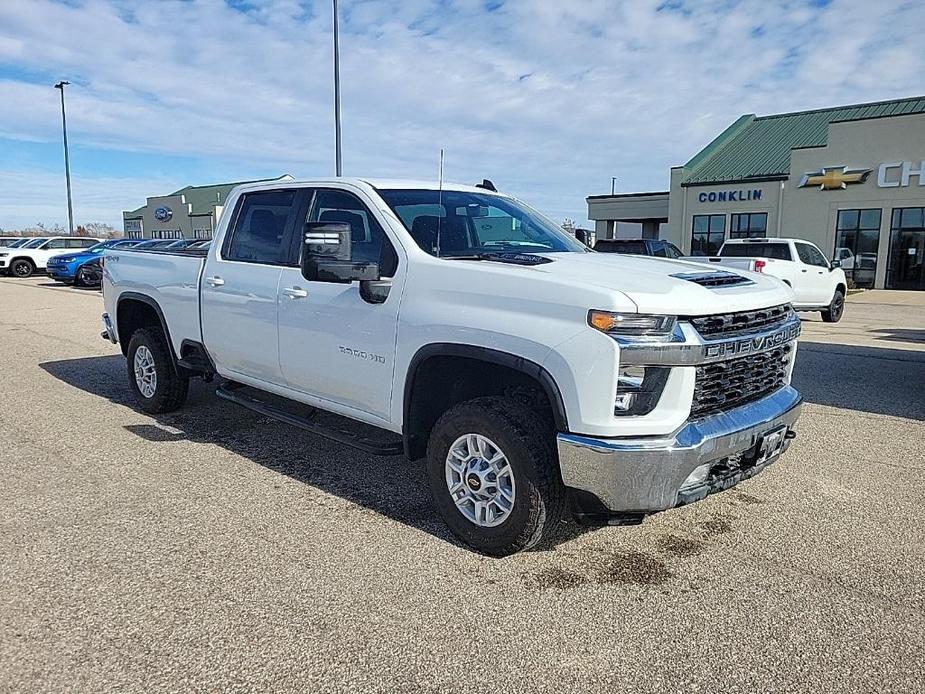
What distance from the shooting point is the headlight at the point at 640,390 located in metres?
3.19

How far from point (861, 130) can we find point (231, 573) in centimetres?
2962

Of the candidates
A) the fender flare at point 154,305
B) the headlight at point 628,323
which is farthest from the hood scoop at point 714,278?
the fender flare at point 154,305

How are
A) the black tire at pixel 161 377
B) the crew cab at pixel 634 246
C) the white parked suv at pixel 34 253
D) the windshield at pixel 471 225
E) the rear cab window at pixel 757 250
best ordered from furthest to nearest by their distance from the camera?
the white parked suv at pixel 34 253, the crew cab at pixel 634 246, the rear cab window at pixel 757 250, the black tire at pixel 161 377, the windshield at pixel 471 225

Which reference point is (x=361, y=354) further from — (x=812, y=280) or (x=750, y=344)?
(x=812, y=280)

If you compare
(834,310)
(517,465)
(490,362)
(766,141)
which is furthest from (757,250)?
(766,141)

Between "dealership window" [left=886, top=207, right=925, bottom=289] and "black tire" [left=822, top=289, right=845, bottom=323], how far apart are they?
551 inches

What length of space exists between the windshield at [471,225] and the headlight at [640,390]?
1.41 meters

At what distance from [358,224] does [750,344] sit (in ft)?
7.91

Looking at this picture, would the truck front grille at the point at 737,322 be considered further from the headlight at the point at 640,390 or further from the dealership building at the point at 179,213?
the dealership building at the point at 179,213

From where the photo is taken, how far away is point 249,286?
502 cm

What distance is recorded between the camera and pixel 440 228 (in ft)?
14.3

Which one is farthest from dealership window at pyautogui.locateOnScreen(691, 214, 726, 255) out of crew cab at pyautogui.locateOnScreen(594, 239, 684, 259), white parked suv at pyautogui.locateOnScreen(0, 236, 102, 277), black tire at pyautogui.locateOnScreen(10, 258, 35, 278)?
black tire at pyautogui.locateOnScreen(10, 258, 35, 278)

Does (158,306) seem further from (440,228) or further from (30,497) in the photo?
(440,228)

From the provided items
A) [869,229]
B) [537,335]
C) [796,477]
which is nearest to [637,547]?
[537,335]
